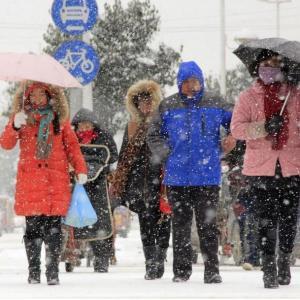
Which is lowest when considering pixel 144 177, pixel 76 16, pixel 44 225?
pixel 44 225

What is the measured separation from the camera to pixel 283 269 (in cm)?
841

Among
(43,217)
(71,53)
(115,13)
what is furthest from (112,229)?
(115,13)

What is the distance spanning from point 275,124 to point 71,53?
5.43 metres

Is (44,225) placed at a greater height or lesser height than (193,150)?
lesser

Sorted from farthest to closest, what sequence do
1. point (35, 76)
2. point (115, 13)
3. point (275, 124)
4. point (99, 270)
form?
point (115, 13)
point (99, 270)
point (35, 76)
point (275, 124)

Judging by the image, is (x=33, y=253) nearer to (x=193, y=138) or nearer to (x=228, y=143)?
(x=193, y=138)

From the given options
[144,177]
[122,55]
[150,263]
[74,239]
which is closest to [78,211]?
[150,263]

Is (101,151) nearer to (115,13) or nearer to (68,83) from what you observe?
(68,83)

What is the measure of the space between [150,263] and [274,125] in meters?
2.32

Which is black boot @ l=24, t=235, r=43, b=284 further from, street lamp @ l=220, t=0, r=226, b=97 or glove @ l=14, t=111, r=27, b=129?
street lamp @ l=220, t=0, r=226, b=97

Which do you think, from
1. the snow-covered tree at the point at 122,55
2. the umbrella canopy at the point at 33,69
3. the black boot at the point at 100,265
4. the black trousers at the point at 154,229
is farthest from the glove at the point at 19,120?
the snow-covered tree at the point at 122,55

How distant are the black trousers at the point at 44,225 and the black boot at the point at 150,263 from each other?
1.16m

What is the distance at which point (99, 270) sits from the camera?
456 inches

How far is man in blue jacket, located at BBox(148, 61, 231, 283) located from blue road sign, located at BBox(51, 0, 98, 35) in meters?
4.65
